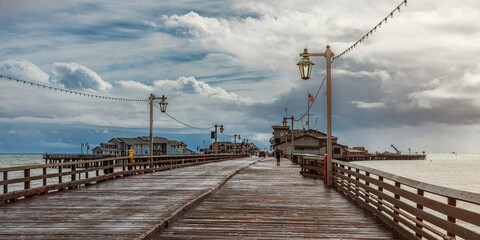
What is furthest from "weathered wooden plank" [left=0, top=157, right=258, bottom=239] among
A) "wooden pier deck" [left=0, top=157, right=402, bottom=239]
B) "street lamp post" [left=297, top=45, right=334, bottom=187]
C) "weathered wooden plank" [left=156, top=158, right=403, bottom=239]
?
"street lamp post" [left=297, top=45, right=334, bottom=187]

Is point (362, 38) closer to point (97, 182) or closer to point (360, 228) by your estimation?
A: point (360, 228)

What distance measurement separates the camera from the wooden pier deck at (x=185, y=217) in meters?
7.20

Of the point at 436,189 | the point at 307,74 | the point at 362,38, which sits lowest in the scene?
the point at 436,189

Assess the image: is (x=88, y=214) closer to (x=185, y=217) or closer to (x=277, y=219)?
(x=185, y=217)

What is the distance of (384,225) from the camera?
320 inches

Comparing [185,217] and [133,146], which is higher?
[185,217]

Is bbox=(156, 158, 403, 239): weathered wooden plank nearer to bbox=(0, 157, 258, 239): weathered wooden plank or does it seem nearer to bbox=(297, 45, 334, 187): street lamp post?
bbox=(0, 157, 258, 239): weathered wooden plank

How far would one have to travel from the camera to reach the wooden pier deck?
7.20 m

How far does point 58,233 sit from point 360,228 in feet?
18.1

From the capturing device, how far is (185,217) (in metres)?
8.84

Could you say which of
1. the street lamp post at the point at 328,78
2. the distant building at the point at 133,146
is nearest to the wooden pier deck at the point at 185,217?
the street lamp post at the point at 328,78

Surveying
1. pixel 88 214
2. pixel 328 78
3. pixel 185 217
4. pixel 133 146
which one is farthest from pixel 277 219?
pixel 133 146

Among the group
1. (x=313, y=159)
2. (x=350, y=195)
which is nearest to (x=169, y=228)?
(x=350, y=195)

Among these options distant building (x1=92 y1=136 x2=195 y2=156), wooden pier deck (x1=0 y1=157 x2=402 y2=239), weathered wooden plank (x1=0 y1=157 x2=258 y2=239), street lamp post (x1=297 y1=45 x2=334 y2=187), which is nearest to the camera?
weathered wooden plank (x1=0 y1=157 x2=258 y2=239)
